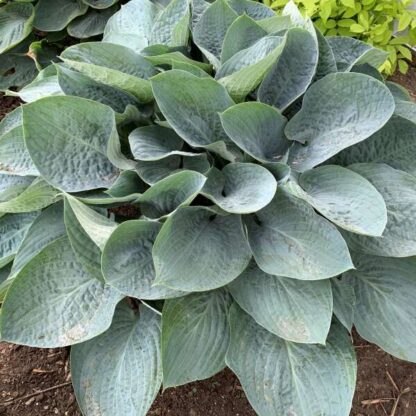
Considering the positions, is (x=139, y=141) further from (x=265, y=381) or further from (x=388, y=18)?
(x=388, y=18)

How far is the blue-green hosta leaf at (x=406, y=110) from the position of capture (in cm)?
127

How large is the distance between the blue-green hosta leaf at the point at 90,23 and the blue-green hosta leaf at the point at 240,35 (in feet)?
3.75

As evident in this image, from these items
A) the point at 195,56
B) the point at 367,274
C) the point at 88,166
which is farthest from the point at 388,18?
the point at 88,166

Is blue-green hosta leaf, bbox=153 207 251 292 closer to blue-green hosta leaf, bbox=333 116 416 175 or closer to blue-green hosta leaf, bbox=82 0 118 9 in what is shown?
blue-green hosta leaf, bbox=333 116 416 175

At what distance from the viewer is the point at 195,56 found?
140 centimetres

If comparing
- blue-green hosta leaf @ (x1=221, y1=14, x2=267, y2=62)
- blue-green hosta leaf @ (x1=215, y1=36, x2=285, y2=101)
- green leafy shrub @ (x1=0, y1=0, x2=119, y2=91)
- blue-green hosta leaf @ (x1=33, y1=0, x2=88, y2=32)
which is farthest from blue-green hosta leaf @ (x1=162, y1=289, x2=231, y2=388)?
blue-green hosta leaf @ (x1=33, y1=0, x2=88, y2=32)

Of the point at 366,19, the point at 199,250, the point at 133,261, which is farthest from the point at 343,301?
the point at 366,19

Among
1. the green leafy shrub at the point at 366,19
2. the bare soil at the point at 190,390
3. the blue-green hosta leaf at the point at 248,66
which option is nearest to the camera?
the blue-green hosta leaf at the point at 248,66

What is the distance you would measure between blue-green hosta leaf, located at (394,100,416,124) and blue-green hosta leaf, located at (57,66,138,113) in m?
0.61

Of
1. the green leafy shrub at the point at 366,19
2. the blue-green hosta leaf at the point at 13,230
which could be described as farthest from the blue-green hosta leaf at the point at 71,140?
the green leafy shrub at the point at 366,19

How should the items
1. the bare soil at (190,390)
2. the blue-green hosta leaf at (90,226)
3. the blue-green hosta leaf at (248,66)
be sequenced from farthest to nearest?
1. the bare soil at (190,390)
2. the blue-green hosta leaf at (248,66)
3. the blue-green hosta leaf at (90,226)

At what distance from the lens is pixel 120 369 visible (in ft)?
3.82

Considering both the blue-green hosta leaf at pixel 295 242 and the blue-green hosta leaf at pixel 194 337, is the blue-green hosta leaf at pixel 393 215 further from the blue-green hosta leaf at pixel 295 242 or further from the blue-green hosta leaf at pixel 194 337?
the blue-green hosta leaf at pixel 194 337

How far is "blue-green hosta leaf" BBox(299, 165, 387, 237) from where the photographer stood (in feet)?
3.25
